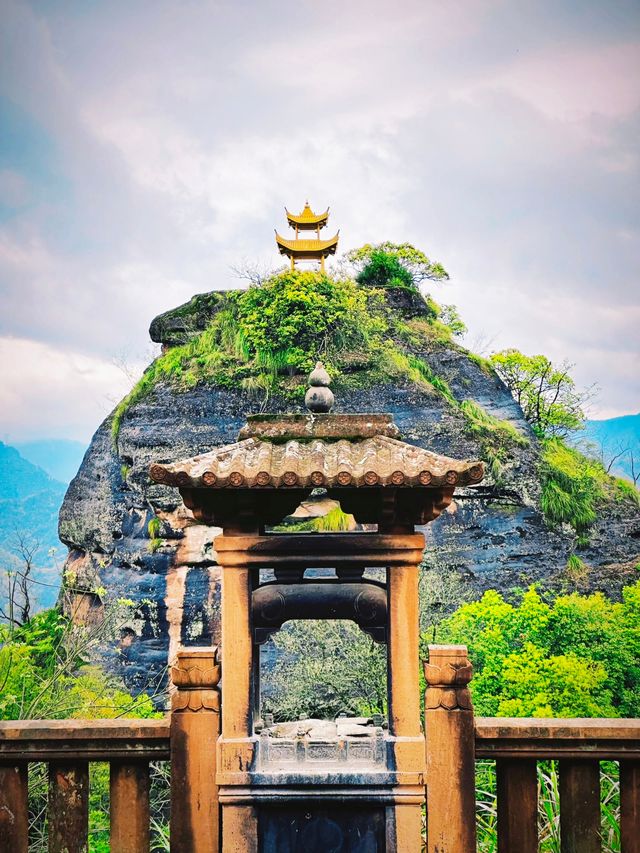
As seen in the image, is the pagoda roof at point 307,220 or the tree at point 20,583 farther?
the pagoda roof at point 307,220

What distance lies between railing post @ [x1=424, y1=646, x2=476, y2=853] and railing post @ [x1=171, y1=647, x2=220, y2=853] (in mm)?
1219

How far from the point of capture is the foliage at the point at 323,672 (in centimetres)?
1970

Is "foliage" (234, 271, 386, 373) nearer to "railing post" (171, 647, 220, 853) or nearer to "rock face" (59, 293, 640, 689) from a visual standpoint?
"rock face" (59, 293, 640, 689)

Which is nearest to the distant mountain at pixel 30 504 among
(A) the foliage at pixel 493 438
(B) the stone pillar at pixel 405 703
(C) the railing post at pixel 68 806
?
(A) the foliage at pixel 493 438

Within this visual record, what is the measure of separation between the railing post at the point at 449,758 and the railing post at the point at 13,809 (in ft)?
7.65

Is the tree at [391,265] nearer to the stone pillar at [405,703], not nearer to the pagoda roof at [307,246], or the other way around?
the pagoda roof at [307,246]

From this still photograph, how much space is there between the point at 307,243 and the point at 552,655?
54.4 ft

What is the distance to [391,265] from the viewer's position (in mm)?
28688

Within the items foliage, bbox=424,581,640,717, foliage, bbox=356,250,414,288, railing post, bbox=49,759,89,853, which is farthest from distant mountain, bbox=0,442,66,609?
railing post, bbox=49,759,89,853

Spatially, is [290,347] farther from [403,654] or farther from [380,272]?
[403,654]

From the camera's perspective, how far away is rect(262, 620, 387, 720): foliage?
19.7 m

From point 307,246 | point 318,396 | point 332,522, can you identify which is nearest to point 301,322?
point 307,246

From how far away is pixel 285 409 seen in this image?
80.6 feet

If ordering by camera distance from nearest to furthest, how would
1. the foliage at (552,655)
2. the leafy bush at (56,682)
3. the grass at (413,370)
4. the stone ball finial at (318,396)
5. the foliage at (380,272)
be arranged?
the stone ball finial at (318,396) → the leafy bush at (56,682) → the foliage at (552,655) → the grass at (413,370) → the foliage at (380,272)
